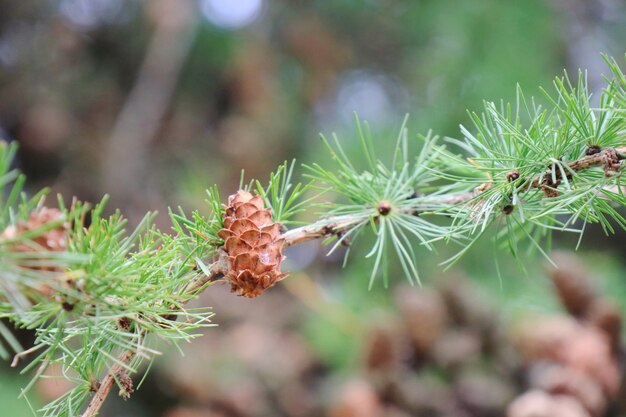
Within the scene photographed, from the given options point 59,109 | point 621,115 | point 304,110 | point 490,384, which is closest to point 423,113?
→ point 304,110

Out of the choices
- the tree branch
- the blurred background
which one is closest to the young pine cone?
the tree branch

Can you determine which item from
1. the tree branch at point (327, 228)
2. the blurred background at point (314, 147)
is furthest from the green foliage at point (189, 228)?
the blurred background at point (314, 147)

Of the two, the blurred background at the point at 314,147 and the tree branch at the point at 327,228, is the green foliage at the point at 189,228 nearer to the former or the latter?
the tree branch at the point at 327,228

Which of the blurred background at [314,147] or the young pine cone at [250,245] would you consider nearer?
the young pine cone at [250,245]

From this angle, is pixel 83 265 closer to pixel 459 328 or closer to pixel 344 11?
pixel 459 328

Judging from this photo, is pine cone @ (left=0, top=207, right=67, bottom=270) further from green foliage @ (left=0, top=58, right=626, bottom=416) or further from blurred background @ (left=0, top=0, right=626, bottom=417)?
blurred background @ (left=0, top=0, right=626, bottom=417)

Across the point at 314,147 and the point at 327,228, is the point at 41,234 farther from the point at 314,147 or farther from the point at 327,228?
the point at 314,147

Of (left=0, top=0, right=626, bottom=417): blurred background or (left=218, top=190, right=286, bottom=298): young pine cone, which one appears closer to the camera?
(left=218, top=190, right=286, bottom=298): young pine cone
